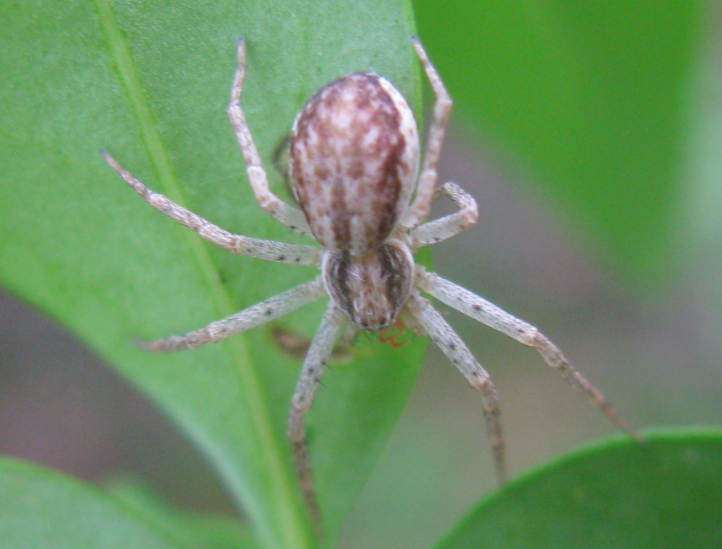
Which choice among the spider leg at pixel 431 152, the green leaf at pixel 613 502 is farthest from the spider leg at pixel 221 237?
the green leaf at pixel 613 502

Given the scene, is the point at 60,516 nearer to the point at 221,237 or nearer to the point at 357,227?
the point at 221,237

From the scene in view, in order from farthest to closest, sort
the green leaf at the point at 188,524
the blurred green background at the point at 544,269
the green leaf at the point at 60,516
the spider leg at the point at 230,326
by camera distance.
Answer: the blurred green background at the point at 544,269, the green leaf at the point at 188,524, the spider leg at the point at 230,326, the green leaf at the point at 60,516

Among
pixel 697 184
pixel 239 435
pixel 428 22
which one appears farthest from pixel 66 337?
pixel 697 184

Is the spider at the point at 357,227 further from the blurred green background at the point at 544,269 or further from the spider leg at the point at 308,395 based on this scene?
the blurred green background at the point at 544,269

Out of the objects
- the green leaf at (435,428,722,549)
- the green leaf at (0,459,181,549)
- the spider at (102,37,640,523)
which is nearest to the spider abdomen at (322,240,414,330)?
the spider at (102,37,640,523)

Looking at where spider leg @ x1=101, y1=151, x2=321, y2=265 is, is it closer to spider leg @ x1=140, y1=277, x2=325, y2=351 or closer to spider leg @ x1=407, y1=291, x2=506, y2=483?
spider leg @ x1=140, y1=277, x2=325, y2=351

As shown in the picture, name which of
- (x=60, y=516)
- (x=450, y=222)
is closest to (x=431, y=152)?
(x=450, y=222)
